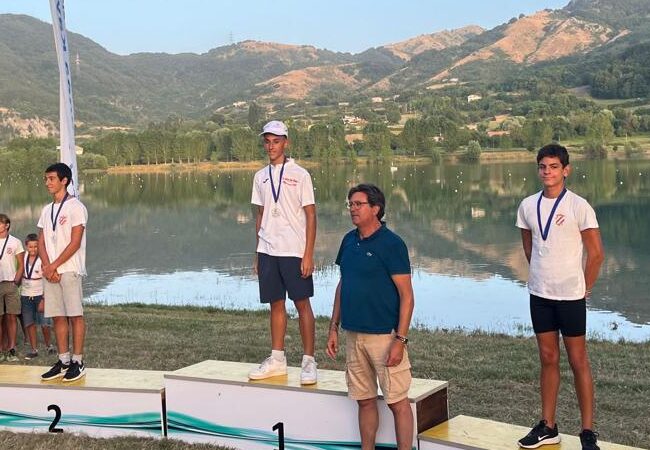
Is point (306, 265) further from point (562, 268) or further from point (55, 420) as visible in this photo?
point (55, 420)

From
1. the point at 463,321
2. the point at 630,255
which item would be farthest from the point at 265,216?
the point at 630,255

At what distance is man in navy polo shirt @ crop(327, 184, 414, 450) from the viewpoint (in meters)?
4.45

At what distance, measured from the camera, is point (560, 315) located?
452 cm

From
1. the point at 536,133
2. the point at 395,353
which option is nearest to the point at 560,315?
the point at 395,353

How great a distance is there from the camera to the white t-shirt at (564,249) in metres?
4.46

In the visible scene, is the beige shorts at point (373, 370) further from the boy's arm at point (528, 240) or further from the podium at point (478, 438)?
the boy's arm at point (528, 240)

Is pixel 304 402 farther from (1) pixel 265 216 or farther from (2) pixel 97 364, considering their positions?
(2) pixel 97 364

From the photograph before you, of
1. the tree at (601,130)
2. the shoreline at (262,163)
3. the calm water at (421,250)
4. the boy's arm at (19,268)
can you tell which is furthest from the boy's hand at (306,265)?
the tree at (601,130)

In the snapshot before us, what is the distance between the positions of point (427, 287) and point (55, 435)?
14.8 metres

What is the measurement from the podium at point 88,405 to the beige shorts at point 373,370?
1713 mm

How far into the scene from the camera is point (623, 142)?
10106 centimetres

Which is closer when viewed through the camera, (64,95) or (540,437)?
(540,437)

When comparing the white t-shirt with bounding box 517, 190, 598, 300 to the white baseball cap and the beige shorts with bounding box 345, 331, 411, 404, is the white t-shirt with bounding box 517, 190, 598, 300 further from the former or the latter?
the white baseball cap

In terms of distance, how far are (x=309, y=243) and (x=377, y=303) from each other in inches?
47.0
